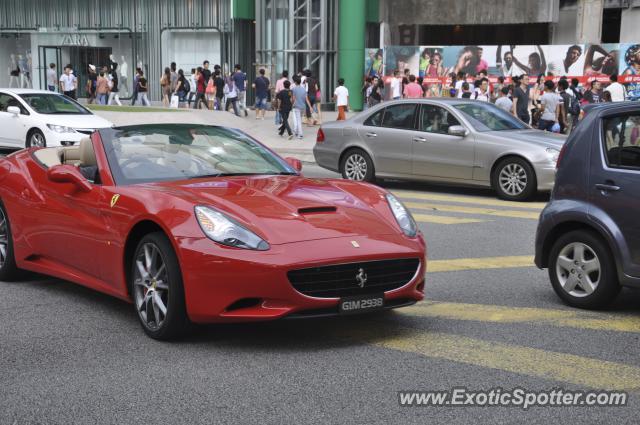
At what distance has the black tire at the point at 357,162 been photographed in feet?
51.7

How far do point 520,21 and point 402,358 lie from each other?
111ft

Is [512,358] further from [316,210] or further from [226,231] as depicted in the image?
[226,231]

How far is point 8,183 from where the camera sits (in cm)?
778

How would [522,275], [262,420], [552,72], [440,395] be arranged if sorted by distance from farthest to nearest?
[552,72] → [522,275] → [440,395] → [262,420]

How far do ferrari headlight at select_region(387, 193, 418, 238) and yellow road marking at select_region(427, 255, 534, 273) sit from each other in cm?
199

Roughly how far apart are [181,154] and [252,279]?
1.80 metres

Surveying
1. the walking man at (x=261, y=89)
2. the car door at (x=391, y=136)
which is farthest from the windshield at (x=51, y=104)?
the walking man at (x=261, y=89)

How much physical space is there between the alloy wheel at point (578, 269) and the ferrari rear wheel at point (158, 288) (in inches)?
118

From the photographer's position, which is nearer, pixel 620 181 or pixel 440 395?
pixel 440 395

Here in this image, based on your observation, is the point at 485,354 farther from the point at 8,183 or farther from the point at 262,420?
the point at 8,183

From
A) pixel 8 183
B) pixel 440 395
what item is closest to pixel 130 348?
pixel 440 395

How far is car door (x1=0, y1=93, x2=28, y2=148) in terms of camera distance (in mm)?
20391

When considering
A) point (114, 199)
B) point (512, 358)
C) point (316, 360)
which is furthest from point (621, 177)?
point (114, 199)

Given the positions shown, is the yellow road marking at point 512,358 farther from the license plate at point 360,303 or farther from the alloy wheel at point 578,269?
the alloy wheel at point 578,269
